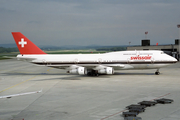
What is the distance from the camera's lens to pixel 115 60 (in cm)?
4378

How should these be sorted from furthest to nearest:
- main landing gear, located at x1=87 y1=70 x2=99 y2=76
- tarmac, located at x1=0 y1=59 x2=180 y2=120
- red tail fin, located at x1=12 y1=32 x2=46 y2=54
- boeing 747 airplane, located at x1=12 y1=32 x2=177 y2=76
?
red tail fin, located at x1=12 y1=32 x2=46 y2=54 < main landing gear, located at x1=87 y1=70 x2=99 y2=76 < boeing 747 airplane, located at x1=12 y1=32 x2=177 y2=76 < tarmac, located at x1=0 y1=59 x2=180 y2=120

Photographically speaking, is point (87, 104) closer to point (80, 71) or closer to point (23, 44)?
point (80, 71)

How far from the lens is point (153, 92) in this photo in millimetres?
27641

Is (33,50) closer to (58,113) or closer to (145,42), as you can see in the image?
(58,113)

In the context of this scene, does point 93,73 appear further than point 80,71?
Yes

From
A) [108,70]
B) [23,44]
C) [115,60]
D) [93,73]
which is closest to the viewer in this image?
[108,70]

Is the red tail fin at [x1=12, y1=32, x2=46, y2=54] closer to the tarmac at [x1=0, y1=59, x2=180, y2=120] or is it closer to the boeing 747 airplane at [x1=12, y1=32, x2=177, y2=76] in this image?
the boeing 747 airplane at [x1=12, y1=32, x2=177, y2=76]

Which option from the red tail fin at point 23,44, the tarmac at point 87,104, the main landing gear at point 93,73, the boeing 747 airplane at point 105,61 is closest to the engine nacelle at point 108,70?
the boeing 747 airplane at point 105,61

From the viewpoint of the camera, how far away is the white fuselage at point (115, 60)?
143 feet

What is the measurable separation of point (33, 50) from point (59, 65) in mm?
6495

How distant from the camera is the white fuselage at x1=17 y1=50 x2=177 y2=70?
4344 cm

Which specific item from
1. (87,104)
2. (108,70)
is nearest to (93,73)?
(108,70)

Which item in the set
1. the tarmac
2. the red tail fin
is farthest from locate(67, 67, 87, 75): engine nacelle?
the tarmac

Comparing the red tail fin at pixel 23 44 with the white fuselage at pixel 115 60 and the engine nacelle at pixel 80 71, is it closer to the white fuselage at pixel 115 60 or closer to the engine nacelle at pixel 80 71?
the white fuselage at pixel 115 60
